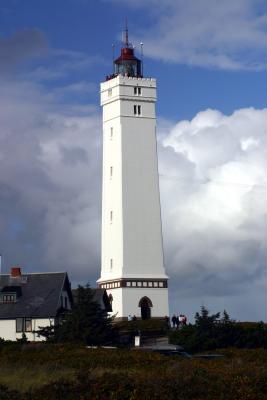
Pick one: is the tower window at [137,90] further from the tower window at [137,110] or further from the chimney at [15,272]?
the chimney at [15,272]

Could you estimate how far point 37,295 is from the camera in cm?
6031

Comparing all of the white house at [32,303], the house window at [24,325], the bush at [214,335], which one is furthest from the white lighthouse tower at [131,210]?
the bush at [214,335]

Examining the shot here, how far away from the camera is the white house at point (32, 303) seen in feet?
192

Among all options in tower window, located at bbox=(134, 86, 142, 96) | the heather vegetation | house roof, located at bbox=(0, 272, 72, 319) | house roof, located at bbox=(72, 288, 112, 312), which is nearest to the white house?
house roof, located at bbox=(0, 272, 72, 319)

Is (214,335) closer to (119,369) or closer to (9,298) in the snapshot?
(9,298)

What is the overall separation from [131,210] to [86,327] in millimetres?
21817

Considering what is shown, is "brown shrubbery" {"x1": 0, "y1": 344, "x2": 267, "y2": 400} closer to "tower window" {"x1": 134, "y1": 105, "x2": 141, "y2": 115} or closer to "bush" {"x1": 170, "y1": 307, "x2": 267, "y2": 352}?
"bush" {"x1": 170, "y1": 307, "x2": 267, "y2": 352}

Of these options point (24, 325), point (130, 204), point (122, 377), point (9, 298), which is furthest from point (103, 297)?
point (122, 377)

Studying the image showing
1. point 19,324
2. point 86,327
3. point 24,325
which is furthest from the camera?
point 19,324

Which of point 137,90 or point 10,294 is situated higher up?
point 137,90

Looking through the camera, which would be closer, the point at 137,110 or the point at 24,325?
the point at 24,325

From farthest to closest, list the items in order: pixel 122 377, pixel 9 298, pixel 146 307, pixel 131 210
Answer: pixel 146 307, pixel 131 210, pixel 9 298, pixel 122 377

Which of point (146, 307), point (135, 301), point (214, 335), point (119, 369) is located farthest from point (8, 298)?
point (119, 369)

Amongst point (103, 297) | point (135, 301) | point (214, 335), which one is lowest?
point (214, 335)
